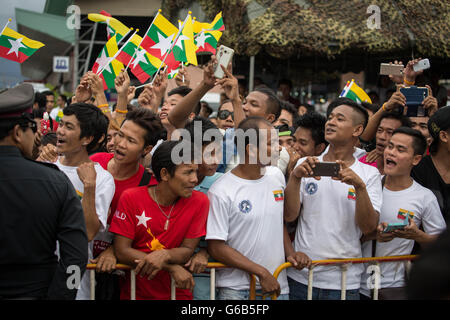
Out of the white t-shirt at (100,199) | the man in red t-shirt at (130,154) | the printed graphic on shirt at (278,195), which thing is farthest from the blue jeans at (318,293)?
the white t-shirt at (100,199)

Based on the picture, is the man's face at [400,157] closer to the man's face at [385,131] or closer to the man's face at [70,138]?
the man's face at [385,131]

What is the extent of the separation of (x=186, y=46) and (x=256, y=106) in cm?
114

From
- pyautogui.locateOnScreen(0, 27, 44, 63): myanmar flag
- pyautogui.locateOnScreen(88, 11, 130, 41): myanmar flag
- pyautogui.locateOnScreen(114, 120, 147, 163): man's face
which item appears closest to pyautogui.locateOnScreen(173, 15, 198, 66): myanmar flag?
pyautogui.locateOnScreen(88, 11, 130, 41): myanmar flag

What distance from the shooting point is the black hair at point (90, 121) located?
362cm

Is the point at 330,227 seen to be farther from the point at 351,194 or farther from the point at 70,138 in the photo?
the point at 70,138

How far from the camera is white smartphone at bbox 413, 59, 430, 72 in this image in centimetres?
467

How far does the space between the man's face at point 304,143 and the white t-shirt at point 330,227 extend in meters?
0.79

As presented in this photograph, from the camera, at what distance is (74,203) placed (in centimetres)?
271

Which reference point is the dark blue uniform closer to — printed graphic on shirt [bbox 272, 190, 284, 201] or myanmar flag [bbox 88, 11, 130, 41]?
printed graphic on shirt [bbox 272, 190, 284, 201]

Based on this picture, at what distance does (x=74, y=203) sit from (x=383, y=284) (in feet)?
7.63

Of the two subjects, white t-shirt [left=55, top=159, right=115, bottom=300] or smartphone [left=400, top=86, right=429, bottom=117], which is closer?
white t-shirt [left=55, top=159, right=115, bottom=300]

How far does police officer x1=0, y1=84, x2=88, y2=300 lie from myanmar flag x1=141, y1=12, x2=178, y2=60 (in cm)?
285
